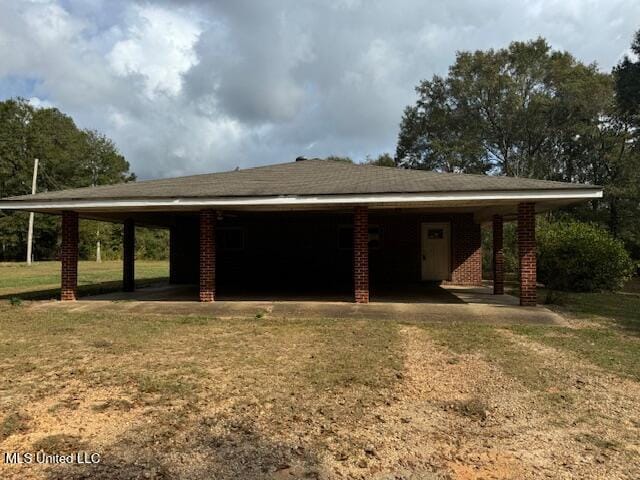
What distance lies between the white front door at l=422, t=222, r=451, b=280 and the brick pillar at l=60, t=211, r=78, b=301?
10.5 meters

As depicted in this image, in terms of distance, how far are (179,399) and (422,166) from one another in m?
36.1

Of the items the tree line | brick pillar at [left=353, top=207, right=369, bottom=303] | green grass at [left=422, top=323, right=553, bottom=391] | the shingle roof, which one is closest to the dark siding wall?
the shingle roof

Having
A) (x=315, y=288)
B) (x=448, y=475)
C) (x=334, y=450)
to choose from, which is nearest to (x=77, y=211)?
(x=315, y=288)

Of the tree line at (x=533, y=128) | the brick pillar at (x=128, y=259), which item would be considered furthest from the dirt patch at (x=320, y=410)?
the tree line at (x=533, y=128)

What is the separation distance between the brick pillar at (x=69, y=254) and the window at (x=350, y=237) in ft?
26.3

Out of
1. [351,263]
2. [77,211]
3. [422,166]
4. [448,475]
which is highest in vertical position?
[422,166]

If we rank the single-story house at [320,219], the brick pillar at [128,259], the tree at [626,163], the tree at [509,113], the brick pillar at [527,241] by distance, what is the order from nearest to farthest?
1. the single-story house at [320,219]
2. the brick pillar at [527,241]
3. the brick pillar at [128,259]
4. the tree at [626,163]
5. the tree at [509,113]

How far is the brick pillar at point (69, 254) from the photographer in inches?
479

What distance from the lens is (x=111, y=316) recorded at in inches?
400

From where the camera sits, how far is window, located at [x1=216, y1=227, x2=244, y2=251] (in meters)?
16.9

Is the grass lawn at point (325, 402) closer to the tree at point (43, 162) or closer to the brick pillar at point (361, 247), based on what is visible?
the brick pillar at point (361, 247)

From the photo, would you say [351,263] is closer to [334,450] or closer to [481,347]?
[481,347]

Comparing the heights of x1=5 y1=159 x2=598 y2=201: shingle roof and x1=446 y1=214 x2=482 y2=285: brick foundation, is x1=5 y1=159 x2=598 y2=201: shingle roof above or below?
above

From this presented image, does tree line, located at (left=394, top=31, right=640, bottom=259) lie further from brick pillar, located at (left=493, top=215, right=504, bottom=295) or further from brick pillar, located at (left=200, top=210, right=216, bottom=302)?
brick pillar, located at (left=200, top=210, right=216, bottom=302)
